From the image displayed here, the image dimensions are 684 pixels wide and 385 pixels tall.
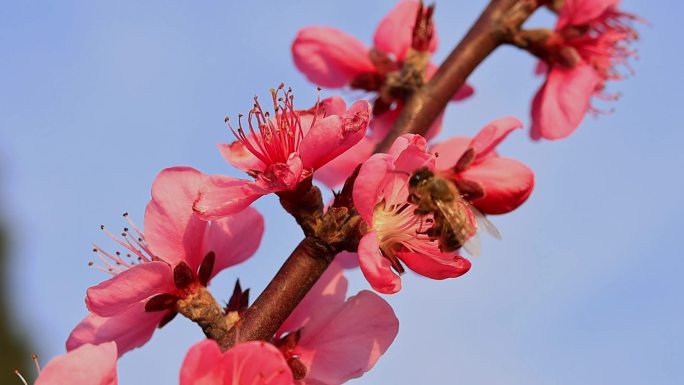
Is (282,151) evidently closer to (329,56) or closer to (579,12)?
(329,56)

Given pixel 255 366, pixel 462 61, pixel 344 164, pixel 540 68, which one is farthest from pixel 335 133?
pixel 540 68

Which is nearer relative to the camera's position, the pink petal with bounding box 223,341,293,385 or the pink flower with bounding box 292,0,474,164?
the pink petal with bounding box 223,341,293,385

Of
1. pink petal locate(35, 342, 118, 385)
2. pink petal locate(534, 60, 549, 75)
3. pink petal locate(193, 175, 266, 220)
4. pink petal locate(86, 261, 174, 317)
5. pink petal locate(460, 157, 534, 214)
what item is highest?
pink petal locate(534, 60, 549, 75)

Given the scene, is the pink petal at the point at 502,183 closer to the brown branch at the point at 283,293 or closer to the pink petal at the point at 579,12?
the brown branch at the point at 283,293

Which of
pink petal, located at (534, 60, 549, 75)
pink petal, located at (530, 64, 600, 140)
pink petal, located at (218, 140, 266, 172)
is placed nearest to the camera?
pink petal, located at (218, 140, 266, 172)

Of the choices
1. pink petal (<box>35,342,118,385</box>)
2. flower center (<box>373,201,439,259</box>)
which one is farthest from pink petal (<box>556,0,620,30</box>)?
pink petal (<box>35,342,118,385</box>)

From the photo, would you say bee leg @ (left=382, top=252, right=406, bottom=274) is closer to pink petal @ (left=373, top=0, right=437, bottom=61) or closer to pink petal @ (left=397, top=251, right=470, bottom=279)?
pink petal @ (left=397, top=251, right=470, bottom=279)

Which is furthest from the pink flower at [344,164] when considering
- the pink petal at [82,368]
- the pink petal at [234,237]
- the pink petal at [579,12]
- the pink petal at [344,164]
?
the pink petal at [82,368]

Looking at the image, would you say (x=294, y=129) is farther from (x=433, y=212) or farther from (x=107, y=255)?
(x=107, y=255)
